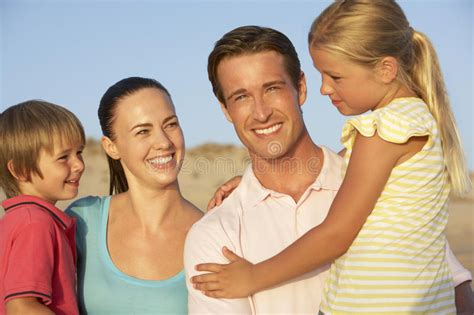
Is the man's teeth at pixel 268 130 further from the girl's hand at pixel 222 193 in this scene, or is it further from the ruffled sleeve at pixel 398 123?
the ruffled sleeve at pixel 398 123

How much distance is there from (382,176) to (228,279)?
998mm

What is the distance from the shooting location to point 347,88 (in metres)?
3.70

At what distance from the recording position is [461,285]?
13.3ft

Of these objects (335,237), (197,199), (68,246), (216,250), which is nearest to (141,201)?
(68,246)

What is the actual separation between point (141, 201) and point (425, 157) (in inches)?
81.5

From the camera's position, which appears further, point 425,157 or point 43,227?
point 43,227

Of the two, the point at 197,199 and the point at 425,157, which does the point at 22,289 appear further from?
the point at 197,199

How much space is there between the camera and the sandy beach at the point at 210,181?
17.3 meters

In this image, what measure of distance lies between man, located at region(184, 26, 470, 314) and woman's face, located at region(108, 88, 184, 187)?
404 millimetres

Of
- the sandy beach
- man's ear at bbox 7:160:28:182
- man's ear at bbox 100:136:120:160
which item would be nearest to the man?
man's ear at bbox 100:136:120:160

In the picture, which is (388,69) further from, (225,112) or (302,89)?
(225,112)

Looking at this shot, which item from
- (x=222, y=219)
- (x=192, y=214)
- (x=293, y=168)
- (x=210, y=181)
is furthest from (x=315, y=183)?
(x=210, y=181)

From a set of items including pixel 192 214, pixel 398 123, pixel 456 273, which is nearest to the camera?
pixel 398 123

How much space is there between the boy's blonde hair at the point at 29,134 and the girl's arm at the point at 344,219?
1626 millimetres
